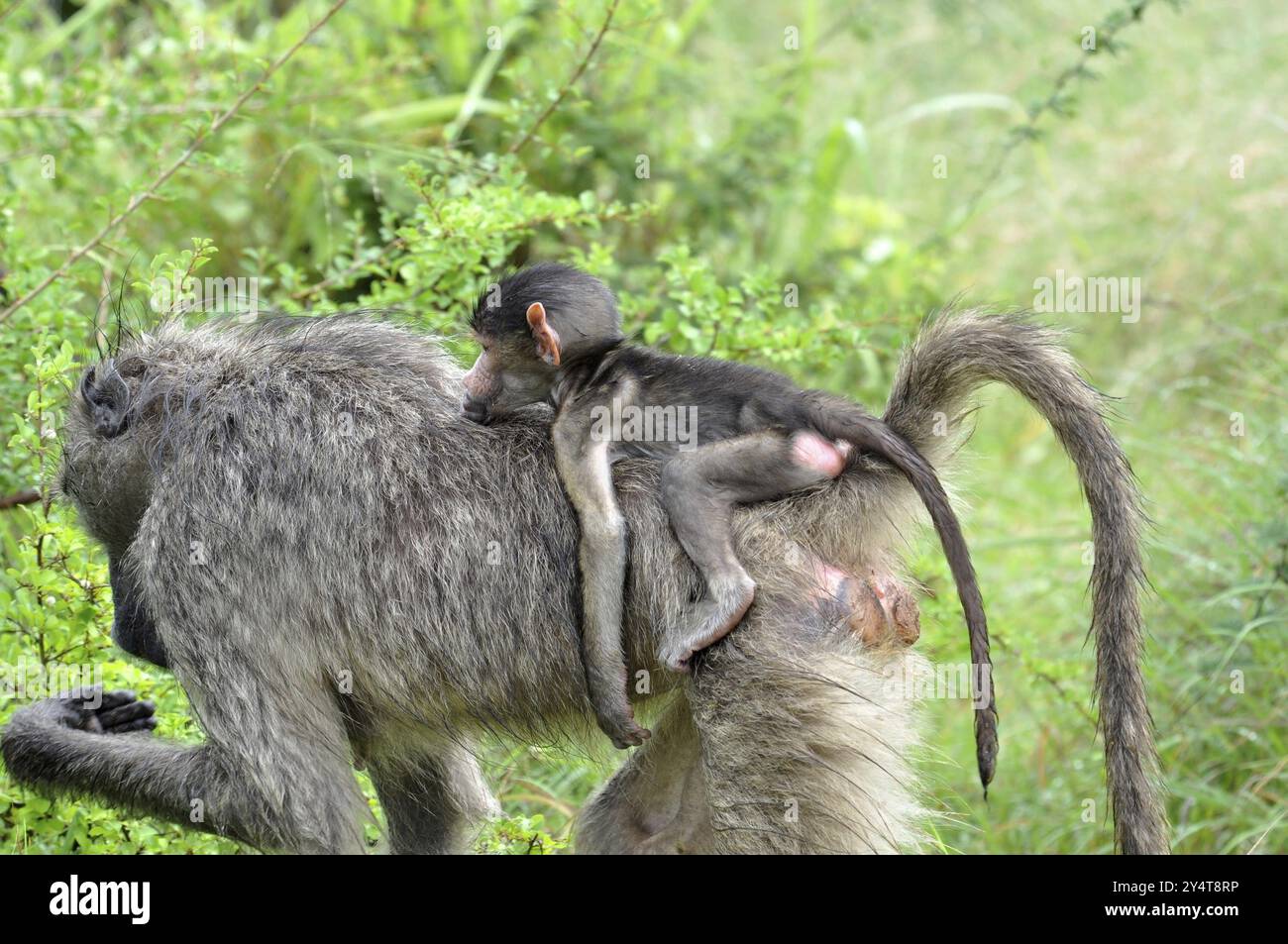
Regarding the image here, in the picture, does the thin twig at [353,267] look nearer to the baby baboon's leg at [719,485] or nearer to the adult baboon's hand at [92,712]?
the adult baboon's hand at [92,712]

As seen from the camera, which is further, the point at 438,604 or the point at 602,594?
the point at 438,604

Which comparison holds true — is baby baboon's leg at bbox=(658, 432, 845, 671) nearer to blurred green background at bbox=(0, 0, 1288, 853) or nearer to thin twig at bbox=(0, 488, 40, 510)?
blurred green background at bbox=(0, 0, 1288, 853)

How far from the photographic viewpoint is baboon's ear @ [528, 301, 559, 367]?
320 cm

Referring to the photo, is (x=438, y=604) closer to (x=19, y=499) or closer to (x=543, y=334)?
(x=543, y=334)

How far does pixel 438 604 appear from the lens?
3.25m

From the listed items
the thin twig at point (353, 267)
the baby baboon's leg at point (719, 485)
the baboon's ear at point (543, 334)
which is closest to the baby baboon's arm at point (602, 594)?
the baby baboon's leg at point (719, 485)

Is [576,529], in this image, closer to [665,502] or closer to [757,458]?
[665,502]

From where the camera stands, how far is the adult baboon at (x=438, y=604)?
2975 mm

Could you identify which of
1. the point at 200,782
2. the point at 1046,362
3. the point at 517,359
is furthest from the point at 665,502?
the point at 200,782

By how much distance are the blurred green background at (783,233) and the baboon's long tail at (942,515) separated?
0.34 meters

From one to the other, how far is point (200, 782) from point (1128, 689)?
2020mm

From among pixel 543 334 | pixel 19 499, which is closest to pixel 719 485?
pixel 543 334

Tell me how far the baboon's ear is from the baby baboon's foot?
660 mm

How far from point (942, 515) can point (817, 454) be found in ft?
0.98
